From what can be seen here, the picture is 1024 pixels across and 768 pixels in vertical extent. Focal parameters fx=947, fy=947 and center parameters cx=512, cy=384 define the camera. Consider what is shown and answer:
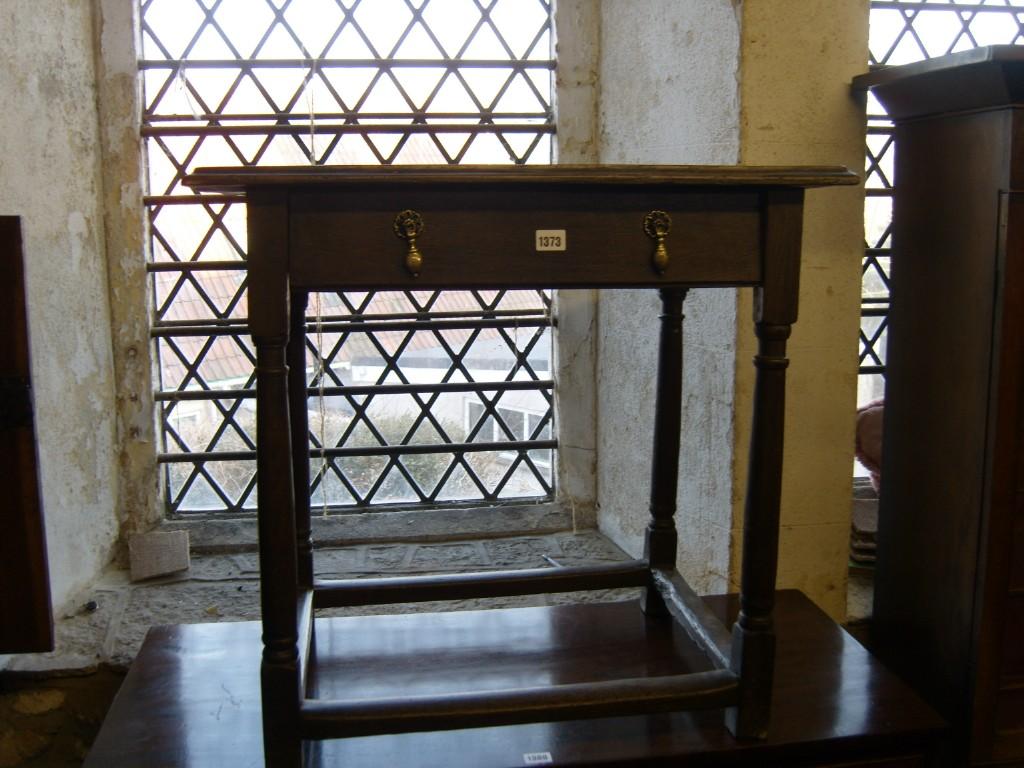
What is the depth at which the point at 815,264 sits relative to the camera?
177cm

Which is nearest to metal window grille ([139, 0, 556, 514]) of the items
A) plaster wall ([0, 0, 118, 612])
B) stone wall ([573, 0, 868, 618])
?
plaster wall ([0, 0, 118, 612])

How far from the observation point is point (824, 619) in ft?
5.61

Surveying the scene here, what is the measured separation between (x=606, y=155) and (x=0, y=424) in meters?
1.40

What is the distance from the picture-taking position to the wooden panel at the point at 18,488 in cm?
152

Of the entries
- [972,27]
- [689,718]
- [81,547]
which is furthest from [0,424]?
[972,27]

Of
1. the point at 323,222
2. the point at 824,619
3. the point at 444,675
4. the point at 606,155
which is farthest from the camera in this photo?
the point at 606,155

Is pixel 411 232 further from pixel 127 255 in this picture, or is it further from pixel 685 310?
pixel 127 255

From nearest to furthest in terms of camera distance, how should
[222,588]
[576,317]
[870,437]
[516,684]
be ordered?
[516,684] < [222,588] < [870,437] < [576,317]

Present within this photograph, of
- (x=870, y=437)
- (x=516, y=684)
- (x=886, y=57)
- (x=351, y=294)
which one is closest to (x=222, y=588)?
(x=351, y=294)

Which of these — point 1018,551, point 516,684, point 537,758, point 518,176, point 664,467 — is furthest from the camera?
point 664,467

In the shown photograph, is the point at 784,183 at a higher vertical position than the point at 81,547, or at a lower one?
higher

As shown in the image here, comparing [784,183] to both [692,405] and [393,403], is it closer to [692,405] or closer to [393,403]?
[692,405]

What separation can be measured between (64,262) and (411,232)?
1.09m

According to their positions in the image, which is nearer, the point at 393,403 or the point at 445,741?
the point at 445,741
